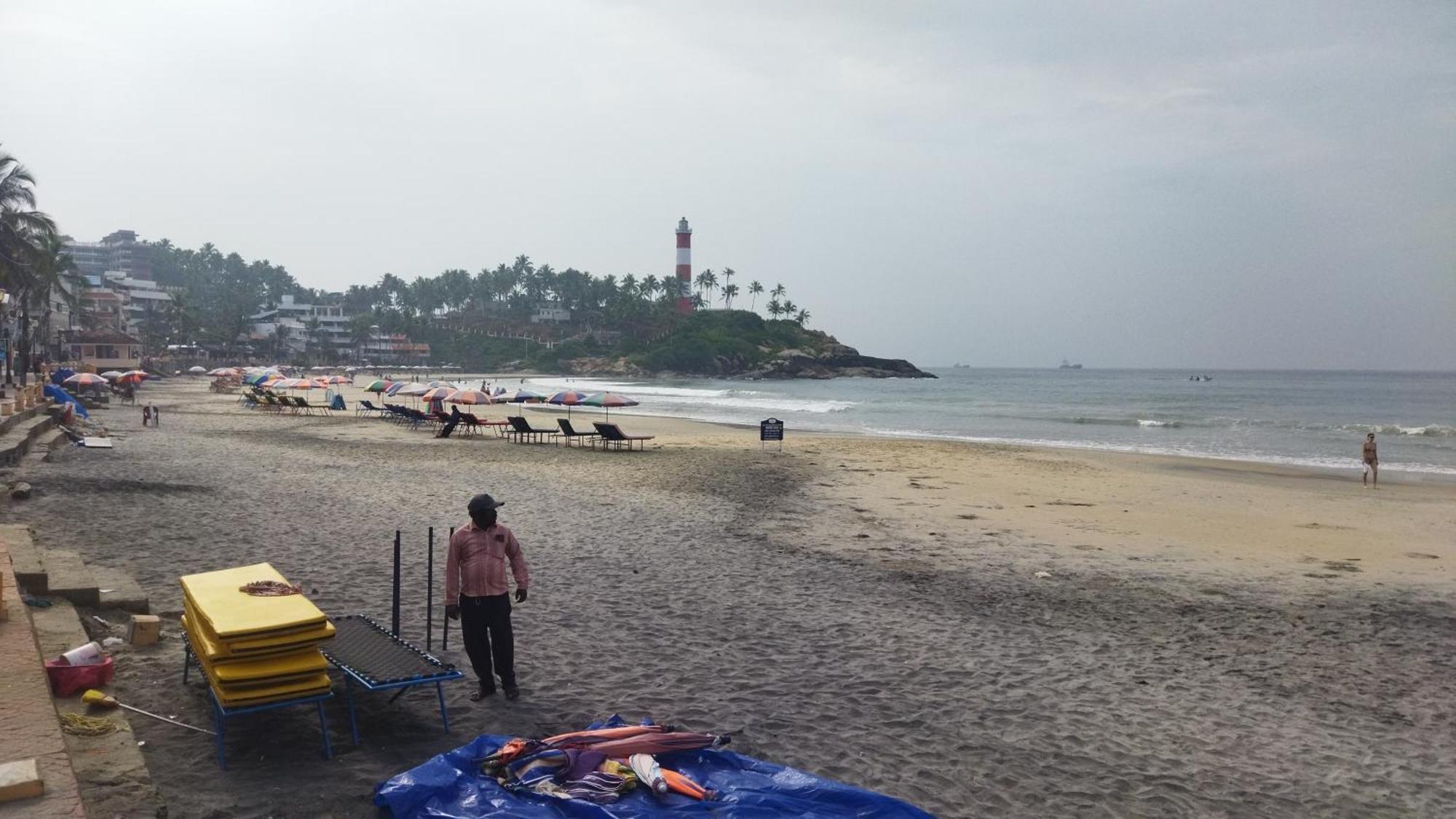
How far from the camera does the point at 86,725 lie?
17.2 feet

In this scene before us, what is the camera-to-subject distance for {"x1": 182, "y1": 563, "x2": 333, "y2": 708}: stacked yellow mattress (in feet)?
17.3

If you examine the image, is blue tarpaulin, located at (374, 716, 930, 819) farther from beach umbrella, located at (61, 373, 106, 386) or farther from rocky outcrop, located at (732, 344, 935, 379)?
rocky outcrop, located at (732, 344, 935, 379)

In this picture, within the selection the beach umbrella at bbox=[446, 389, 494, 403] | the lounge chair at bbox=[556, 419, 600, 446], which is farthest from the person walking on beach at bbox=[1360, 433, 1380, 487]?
the beach umbrella at bbox=[446, 389, 494, 403]

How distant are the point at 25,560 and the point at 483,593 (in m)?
4.52

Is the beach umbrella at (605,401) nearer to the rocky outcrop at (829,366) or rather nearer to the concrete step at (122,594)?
the concrete step at (122,594)

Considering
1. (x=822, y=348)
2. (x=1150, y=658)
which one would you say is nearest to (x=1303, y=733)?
(x=1150, y=658)

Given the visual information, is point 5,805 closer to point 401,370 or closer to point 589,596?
point 589,596

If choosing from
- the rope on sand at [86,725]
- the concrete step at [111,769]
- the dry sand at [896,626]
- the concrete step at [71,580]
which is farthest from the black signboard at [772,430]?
the rope on sand at [86,725]

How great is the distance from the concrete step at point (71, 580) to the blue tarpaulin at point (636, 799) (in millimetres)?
4518

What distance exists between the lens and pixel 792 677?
284 inches

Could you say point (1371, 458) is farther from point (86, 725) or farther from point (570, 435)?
point (86, 725)

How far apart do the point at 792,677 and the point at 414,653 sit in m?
2.73

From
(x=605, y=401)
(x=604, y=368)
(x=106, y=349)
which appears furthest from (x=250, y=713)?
(x=604, y=368)

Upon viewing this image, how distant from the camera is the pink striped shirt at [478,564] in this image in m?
6.48
